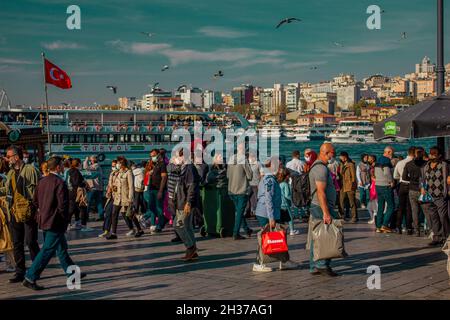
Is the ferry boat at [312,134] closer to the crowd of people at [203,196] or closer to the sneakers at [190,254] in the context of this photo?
the crowd of people at [203,196]

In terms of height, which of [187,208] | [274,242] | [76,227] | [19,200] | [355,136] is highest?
[355,136]

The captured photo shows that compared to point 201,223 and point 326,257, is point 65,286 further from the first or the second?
point 201,223

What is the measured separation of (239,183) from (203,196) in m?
1.02

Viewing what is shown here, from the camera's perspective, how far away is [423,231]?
11.0 metres

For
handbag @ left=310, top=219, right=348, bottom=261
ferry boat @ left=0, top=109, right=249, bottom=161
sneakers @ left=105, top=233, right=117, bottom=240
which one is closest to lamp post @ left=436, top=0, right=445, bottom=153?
handbag @ left=310, top=219, right=348, bottom=261

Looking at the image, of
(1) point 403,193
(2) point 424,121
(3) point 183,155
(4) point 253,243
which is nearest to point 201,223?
(4) point 253,243

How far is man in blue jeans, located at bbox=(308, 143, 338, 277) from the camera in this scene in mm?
6988

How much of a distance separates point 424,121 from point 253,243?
3318mm

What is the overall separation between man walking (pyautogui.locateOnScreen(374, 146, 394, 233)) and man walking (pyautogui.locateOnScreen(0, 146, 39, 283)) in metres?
6.12

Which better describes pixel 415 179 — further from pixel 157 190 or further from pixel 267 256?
pixel 157 190

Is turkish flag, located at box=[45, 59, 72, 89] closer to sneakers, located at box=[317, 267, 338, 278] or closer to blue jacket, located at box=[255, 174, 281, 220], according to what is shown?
blue jacket, located at box=[255, 174, 281, 220]

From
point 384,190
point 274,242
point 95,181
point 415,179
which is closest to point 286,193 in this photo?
point 384,190

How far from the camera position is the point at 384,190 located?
35.6ft

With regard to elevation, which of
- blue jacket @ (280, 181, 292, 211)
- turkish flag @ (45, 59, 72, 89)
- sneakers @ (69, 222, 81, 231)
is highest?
turkish flag @ (45, 59, 72, 89)
